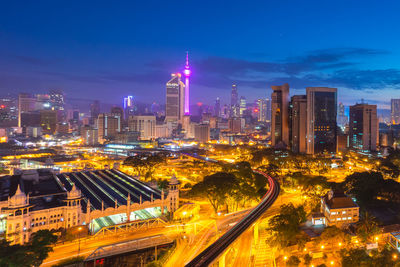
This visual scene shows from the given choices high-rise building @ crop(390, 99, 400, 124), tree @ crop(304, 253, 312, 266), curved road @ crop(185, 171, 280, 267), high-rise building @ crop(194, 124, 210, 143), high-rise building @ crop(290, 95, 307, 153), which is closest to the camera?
curved road @ crop(185, 171, 280, 267)

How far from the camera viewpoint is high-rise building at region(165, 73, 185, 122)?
18312cm

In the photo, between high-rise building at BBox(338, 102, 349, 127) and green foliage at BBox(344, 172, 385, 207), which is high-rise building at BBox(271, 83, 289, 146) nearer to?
green foliage at BBox(344, 172, 385, 207)

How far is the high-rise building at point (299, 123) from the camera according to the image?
7562cm

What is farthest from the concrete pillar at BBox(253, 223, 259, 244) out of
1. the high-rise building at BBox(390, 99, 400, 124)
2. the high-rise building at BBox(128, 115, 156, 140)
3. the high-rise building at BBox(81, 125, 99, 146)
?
the high-rise building at BBox(390, 99, 400, 124)

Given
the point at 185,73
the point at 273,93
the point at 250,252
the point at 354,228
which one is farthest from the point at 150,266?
the point at 185,73

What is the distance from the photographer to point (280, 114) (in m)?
87.5

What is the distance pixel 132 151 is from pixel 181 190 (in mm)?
52982

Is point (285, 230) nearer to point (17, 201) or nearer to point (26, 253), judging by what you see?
point (26, 253)

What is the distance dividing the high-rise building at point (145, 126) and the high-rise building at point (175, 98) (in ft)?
130

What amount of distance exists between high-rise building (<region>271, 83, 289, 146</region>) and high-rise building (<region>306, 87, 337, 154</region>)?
12.0 metres

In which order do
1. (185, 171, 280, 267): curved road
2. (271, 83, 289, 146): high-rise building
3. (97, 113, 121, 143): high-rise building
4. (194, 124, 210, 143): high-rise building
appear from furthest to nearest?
1. (194, 124, 210, 143): high-rise building
2. (97, 113, 121, 143): high-rise building
3. (271, 83, 289, 146): high-rise building
4. (185, 171, 280, 267): curved road

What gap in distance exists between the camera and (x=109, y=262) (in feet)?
67.6

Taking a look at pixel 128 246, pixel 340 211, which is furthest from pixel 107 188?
pixel 340 211

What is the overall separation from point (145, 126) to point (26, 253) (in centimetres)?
12737
